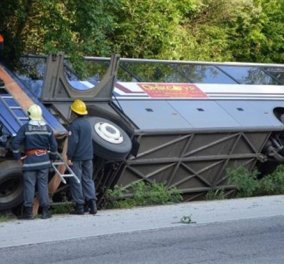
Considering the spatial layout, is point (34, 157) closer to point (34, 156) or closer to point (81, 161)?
point (34, 156)

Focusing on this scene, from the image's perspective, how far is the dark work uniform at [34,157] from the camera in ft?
34.8

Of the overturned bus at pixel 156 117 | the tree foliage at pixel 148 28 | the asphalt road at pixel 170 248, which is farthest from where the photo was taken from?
the tree foliage at pixel 148 28

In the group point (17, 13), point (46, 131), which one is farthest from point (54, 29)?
point (46, 131)

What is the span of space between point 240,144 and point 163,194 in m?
2.64

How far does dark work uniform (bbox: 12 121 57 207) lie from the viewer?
10602 millimetres

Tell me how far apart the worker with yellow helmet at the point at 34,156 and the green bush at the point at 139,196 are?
2004mm

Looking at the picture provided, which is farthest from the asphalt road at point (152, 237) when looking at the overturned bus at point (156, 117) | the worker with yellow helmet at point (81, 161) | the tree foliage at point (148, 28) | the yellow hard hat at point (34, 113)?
the tree foliage at point (148, 28)

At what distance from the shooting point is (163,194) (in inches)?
511

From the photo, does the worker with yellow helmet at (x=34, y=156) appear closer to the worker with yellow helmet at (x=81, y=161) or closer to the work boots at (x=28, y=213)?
the work boots at (x=28, y=213)

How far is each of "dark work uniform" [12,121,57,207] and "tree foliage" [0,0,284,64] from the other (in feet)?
9.22

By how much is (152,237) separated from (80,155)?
2524 millimetres

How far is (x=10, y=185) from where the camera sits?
11117mm

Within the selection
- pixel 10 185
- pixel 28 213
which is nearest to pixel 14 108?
pixel 10 185

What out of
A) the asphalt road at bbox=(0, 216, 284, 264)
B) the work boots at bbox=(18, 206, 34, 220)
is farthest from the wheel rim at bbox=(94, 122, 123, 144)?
the asphalt road at bbox=(0, 216, 284, 264)
